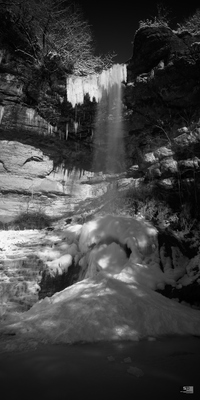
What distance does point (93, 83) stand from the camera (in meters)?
13.4

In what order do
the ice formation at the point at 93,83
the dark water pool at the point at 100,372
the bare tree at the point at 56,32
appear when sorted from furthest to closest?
the ice formation at the point at 93,83 → the bare tree at the point at 56,32 → the dark water pool at the point at 100,372

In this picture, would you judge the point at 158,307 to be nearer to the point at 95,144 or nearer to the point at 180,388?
the point at 180,388

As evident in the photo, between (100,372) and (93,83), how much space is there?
1372 centimetres

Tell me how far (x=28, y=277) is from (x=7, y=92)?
10.4 meters

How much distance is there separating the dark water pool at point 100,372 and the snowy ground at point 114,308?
0.90ft

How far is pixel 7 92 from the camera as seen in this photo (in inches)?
497

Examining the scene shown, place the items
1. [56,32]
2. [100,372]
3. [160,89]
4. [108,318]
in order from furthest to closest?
[56,32] → [160,89] → [108,318] → [100,372]

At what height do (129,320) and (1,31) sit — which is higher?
(1,31)

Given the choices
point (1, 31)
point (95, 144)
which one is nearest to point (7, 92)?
point (1, 31)

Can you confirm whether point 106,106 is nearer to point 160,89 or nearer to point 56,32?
point 160,89

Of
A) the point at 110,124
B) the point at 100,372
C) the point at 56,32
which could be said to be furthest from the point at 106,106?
→ the point at 100,372

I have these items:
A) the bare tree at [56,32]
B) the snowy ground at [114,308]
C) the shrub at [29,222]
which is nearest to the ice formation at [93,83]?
the bare tree at [56,32]

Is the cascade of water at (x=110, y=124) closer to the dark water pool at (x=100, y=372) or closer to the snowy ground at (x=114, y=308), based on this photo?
the snowy ground at (x=114, y=308)

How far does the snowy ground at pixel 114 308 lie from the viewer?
9.14 ft
